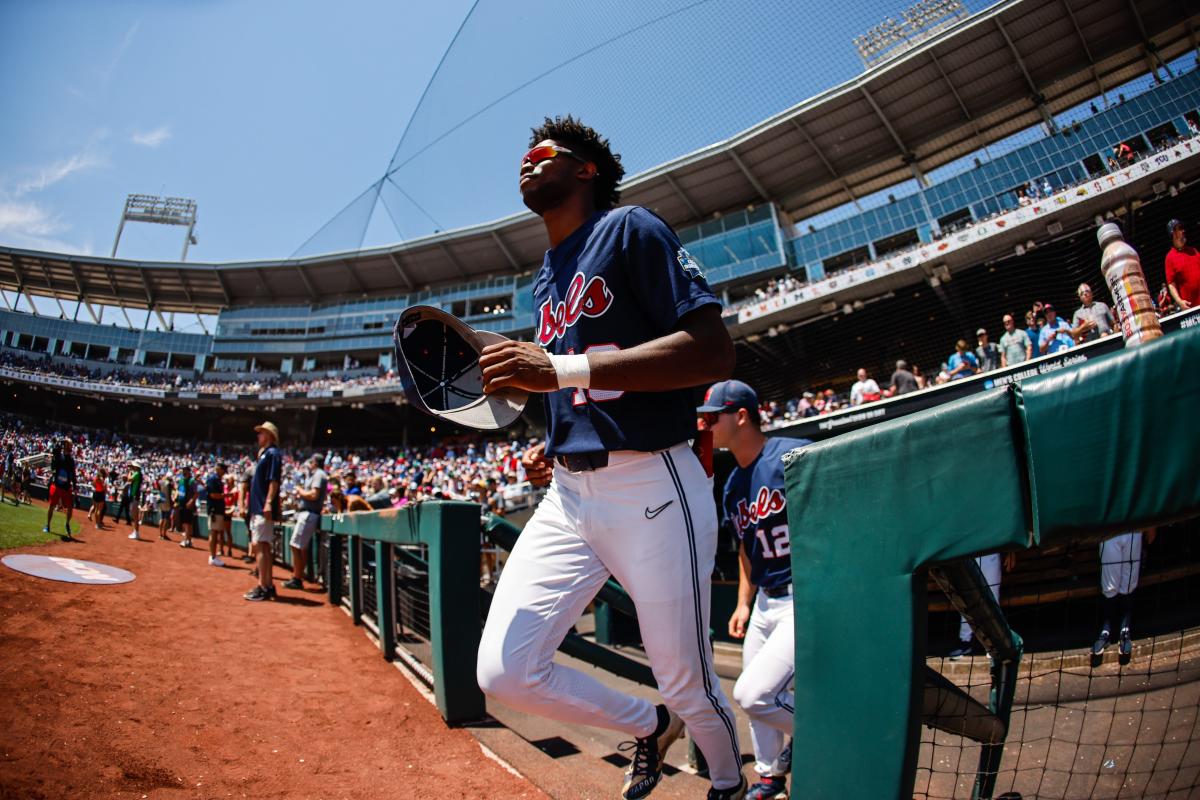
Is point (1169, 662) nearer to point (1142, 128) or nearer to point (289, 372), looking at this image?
point (1142, 128)

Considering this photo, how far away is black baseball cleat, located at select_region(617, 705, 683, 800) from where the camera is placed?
1798 millimetres

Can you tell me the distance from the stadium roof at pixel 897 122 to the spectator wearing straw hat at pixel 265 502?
24197 mm

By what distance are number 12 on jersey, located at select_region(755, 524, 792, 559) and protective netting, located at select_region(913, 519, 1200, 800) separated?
29.5 inches

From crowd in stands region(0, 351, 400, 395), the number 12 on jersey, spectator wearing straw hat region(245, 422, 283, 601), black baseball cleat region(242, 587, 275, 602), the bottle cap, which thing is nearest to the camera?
the number 12 on jersey

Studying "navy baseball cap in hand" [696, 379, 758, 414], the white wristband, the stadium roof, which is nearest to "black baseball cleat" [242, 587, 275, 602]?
"navy baseball cap in hand" [696, 379, 758, 414]

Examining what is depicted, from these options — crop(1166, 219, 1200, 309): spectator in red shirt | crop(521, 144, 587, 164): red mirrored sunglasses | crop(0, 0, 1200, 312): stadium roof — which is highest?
crop(0, 0, 1200, 312): stadium roof

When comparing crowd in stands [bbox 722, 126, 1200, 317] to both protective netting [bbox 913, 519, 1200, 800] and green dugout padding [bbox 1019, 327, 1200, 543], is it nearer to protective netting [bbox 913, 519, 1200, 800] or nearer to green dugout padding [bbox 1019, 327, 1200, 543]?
protective netting [bbox 913, 519, 1200, 800]

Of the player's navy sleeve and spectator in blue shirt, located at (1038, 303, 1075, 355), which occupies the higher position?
spectator in blue shirt, located at (1038, 303, 1075, 355)

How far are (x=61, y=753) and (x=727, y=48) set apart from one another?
777cm

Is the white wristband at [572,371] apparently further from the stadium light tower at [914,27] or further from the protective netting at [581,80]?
the stadium light tower at [914,27]

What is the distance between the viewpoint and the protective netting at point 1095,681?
1846mm

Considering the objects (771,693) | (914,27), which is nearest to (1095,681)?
(771,693)

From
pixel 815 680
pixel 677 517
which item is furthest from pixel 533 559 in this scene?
pixel 815 680

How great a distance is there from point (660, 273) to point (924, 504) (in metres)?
1.04
